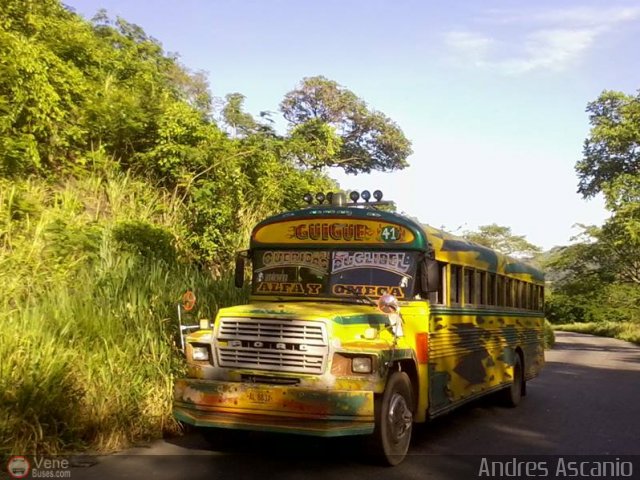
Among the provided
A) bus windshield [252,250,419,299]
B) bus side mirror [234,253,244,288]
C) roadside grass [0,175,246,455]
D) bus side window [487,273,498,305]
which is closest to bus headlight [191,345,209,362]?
roadside grass [0,175,246,455]

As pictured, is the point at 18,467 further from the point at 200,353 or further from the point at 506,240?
the point at 506,240

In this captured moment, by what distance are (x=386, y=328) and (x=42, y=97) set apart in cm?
825

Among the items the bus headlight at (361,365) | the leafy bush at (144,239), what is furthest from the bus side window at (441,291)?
the leafy bush at (144,239)

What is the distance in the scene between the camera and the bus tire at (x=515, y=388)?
427 inches

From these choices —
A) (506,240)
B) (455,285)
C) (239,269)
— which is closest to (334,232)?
(239,269)

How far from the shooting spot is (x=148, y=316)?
8.46 metres

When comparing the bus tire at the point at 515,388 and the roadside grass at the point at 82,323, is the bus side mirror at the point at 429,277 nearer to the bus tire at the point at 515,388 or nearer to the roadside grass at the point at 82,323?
the roadside grass at the point at 82,323

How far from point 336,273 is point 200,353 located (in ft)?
5.90

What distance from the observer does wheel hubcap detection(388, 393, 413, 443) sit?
635cm

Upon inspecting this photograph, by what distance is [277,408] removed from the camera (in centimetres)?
596

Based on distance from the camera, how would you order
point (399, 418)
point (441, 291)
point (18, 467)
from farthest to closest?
point (441, 291) → point (399, 418) → point (18, 467)

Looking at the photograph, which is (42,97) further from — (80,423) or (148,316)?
(80,423)

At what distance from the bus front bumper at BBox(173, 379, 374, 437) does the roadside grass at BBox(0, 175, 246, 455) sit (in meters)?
1.17

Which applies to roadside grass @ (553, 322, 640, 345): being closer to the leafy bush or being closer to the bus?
the leafy bush
